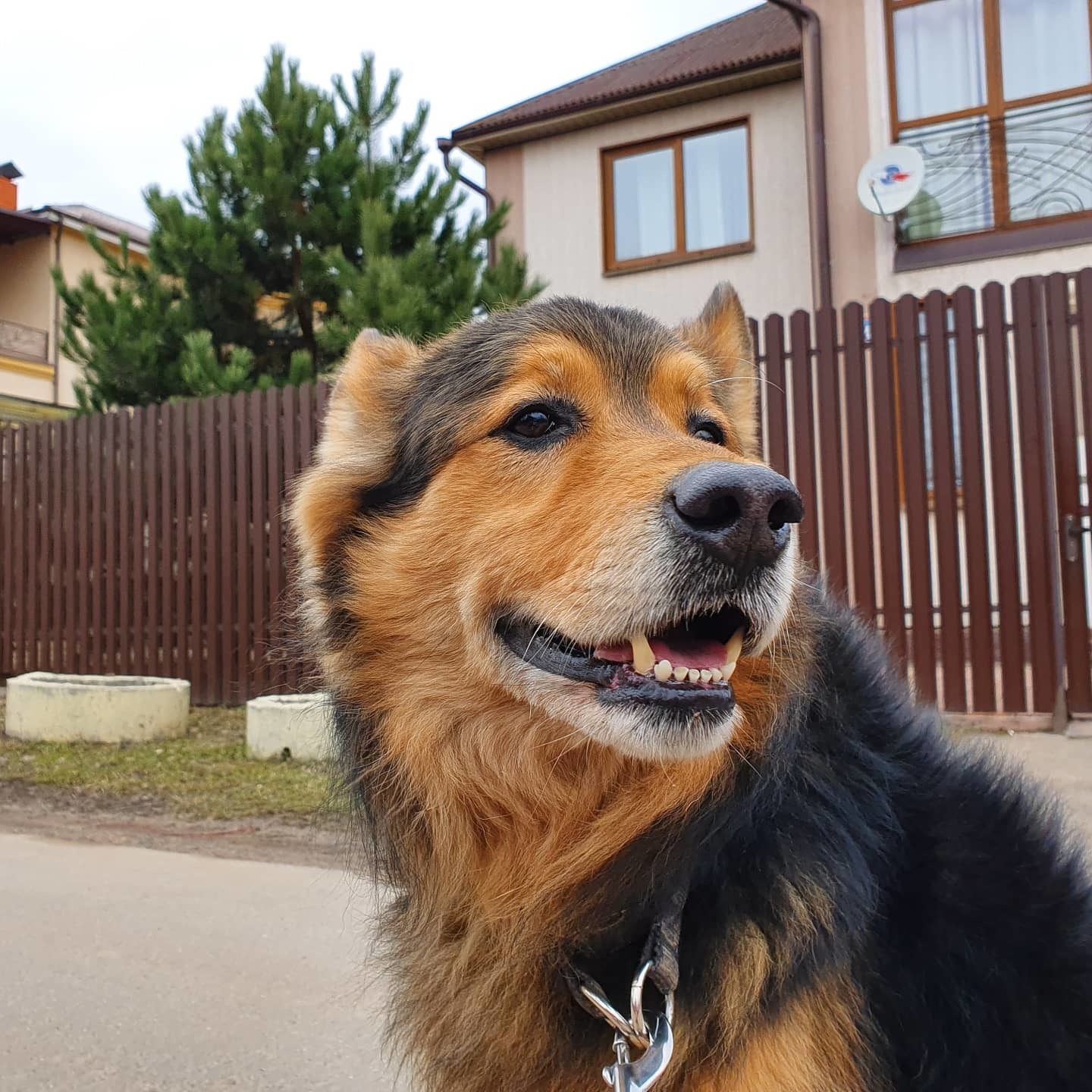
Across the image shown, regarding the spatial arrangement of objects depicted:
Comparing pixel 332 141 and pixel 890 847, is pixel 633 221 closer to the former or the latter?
pixel 332 141

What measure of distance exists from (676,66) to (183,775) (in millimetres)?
12128

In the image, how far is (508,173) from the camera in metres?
14.6

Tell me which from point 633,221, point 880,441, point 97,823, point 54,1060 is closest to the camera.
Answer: point 54,1060

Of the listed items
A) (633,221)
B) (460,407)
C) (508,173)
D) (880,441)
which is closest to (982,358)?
(880,441)

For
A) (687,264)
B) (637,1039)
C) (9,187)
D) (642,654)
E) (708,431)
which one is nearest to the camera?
(637,1039)

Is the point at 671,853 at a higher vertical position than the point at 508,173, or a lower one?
lower

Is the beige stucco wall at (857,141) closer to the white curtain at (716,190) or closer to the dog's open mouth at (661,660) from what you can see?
the white curtain at (716,190)

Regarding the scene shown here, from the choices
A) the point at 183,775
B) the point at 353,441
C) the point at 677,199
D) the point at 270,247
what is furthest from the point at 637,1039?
the point at 677,199

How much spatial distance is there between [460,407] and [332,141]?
8.86 metres

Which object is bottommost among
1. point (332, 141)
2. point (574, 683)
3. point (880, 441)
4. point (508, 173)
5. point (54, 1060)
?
point (54, 1060)

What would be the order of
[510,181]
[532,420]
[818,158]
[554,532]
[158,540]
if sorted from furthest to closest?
[510,181], [818,158], [158,540], [532,420], [554,532]

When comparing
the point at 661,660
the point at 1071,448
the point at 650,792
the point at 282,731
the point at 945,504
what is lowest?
the point at 282,731

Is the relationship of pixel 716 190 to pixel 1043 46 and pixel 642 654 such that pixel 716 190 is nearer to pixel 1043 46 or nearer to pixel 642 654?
pixel 1043 46

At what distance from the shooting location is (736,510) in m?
1.78
